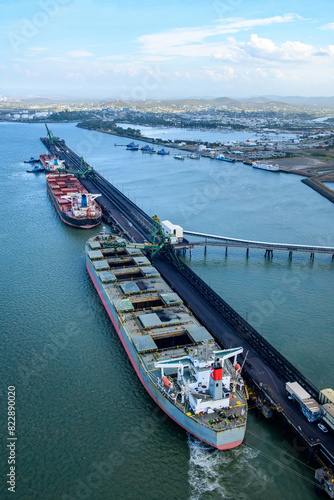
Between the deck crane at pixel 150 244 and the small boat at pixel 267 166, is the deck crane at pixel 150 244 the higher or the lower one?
the lower one

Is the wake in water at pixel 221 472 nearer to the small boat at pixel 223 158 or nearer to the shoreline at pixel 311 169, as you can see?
the shoreline at pixel 311 169

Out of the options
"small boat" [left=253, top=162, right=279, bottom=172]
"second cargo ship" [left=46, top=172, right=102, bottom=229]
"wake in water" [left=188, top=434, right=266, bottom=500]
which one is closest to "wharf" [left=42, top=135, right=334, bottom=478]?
"wake in water" [left=188, top=434, right=266, bottom=500]

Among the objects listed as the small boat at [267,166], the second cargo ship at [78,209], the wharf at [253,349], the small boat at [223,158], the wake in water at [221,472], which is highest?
the small boat at [223,158]

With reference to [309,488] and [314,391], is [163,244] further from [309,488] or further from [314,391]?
[309,488]

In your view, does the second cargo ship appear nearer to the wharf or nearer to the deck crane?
the wharf

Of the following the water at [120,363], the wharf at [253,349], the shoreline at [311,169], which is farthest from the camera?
the shoreline at [311,169]

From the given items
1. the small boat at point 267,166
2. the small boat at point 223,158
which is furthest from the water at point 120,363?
the small boat at point 223,158
